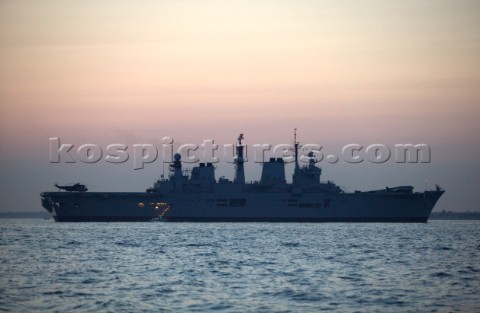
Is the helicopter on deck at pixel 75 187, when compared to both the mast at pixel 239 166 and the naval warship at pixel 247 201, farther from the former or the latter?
the mast at pixel 239 166

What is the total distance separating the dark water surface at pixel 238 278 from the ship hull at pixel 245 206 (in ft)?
139

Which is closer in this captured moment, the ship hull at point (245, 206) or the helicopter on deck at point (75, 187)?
the ship hull at point (245, 206)

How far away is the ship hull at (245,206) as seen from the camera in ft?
303

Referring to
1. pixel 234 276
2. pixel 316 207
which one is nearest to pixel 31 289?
pixel 234 276

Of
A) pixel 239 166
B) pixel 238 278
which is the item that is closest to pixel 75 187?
pixel 239 166

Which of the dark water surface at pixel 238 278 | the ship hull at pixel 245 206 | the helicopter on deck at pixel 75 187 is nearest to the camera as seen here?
the dark water surface at pixel 238 278

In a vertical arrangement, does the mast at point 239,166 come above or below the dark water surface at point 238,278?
above

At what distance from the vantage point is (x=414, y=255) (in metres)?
43.8

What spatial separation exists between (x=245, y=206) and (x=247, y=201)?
65 centimetres

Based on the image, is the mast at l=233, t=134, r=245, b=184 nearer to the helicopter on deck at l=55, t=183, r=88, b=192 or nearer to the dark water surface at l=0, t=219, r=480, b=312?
the helicopter on deck at l=55, t=183, r=88, b=192

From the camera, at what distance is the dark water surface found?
25.1 metres

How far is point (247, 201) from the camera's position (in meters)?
94.5

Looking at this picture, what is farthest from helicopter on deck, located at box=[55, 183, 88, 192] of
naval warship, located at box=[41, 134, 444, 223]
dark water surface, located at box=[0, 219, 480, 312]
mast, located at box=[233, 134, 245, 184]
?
dark water surface, located at box=[0, 219, 480, 312]

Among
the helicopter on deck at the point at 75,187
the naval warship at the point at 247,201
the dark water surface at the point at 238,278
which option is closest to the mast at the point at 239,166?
the naval warship at the point at 247,201
